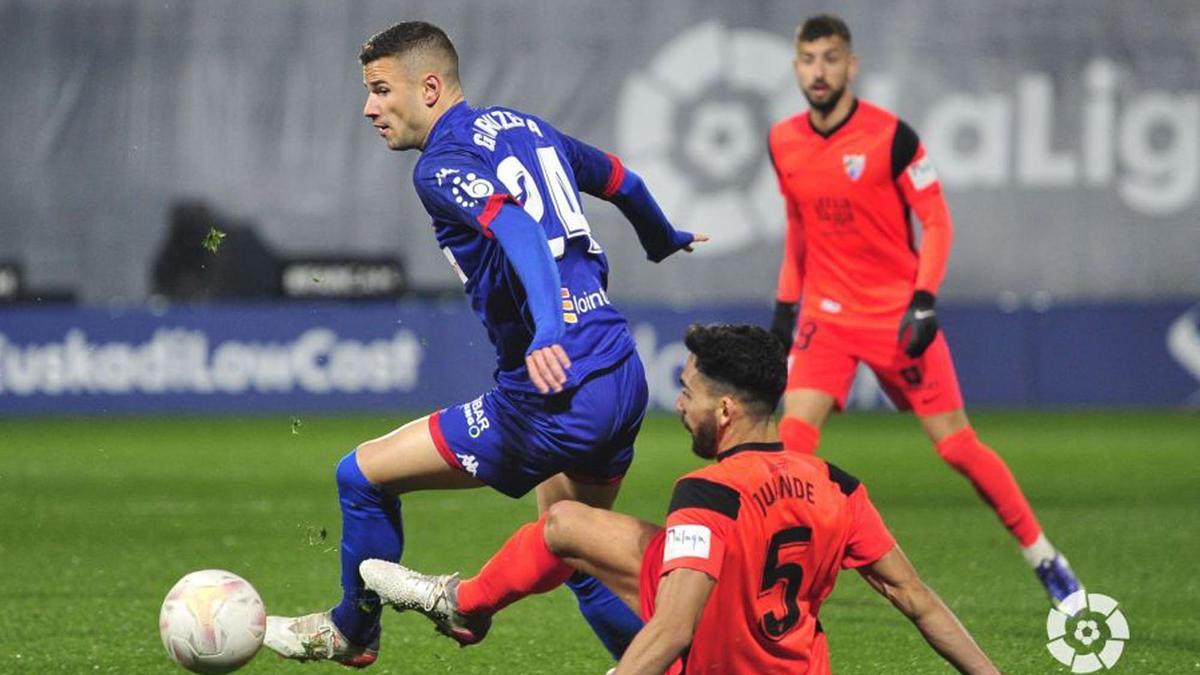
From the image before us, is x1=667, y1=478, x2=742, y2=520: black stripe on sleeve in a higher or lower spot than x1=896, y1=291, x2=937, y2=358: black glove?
higher

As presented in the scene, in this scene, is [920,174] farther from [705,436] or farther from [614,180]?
[705,436]

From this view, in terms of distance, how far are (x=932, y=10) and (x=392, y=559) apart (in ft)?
41.8

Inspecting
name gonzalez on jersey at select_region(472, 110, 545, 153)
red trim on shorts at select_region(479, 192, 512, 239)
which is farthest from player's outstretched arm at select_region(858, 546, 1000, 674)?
name gonzalez on jersey at select_region(472, 110, 545, 153)

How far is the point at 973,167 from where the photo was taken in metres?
16.9

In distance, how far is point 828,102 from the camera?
774 cm

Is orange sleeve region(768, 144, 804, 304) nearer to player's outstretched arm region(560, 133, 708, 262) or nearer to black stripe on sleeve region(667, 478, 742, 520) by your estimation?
player's outstretched arm region(560, 133, 708, 262)

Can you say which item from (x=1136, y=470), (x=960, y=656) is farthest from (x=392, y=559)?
(x=1136, y=470)

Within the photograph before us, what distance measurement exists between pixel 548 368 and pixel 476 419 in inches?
27.2

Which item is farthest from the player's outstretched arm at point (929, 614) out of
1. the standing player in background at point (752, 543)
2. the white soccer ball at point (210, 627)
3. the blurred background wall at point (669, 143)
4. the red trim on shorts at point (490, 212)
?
the blurred background wall at point (669, 143)

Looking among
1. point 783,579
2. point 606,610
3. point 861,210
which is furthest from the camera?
point 861,210

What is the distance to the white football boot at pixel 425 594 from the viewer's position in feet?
16.4

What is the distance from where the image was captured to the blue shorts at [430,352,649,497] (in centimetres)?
487

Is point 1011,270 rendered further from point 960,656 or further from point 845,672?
point 960,656

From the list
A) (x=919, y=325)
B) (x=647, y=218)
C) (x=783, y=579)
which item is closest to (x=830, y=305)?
(x=919, y=325)
